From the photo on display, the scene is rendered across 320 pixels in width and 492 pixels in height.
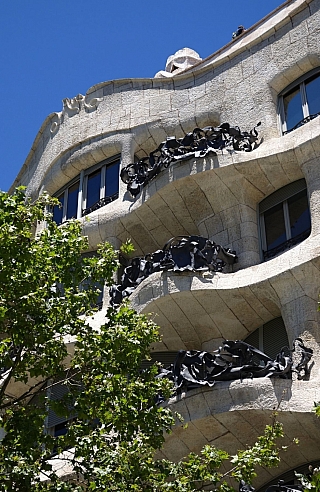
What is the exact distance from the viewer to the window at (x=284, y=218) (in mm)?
19266

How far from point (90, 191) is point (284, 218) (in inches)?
233

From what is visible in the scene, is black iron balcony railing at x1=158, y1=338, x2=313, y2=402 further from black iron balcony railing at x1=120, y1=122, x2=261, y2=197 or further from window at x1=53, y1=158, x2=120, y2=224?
window at x1=53, y1=158, x2=120, y2=224

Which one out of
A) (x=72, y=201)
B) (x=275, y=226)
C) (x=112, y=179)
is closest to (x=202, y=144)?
(x=275, y=226)

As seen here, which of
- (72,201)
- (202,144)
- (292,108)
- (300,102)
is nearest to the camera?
(202,144)

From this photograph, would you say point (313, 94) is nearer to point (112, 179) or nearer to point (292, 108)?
point (292, 108)

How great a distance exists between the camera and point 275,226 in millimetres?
19922

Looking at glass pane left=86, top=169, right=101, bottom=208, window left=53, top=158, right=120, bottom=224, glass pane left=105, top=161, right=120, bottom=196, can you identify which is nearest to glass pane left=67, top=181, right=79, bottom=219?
window left=53, top=158, right=120, bottom=224

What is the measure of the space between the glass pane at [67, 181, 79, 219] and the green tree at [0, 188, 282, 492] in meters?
8.65

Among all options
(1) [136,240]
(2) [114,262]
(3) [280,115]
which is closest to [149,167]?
(1) [136,240]

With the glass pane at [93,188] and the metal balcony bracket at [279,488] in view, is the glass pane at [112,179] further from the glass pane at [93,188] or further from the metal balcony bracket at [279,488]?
the metal balcony bracket at [279,488]

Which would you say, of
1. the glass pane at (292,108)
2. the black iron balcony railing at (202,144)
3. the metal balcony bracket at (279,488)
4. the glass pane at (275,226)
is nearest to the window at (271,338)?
the glass pane at (275,226)

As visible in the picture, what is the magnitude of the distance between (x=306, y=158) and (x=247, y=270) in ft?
8.52

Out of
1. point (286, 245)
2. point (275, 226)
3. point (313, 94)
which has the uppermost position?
point (313, 94)

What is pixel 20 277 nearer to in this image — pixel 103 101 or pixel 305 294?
pixel 305 294
